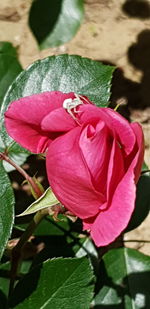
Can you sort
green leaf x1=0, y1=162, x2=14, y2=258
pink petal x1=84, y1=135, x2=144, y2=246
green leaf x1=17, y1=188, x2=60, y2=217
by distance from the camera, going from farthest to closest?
1. green leaf x1=0, y1=162, x2=14, y2=258
2. green leaf x1=17, y1=188, x2=60, y2=217
3. pink petal x1=84, y1=135, x2=144, y2=246

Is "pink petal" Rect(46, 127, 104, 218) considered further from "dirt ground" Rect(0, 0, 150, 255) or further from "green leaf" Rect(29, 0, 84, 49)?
"dirt ground" Rect(0, 0, 150, 255)

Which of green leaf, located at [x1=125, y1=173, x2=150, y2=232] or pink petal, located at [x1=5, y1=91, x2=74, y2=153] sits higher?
pink petal, located at [x1=5, y1=91, x2=74, y2=153]

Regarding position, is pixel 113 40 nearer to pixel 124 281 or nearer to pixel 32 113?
pixel 124 281

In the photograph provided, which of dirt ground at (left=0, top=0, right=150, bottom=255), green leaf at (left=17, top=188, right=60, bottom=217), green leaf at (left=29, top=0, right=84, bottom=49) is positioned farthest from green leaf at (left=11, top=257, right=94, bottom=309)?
dirt ground at (left=0, top=0, right=150, bottom=255)

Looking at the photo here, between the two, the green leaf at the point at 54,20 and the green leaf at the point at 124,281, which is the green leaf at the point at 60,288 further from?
the green leaf at the point at 54,20

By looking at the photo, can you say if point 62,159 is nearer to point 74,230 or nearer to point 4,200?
point 4,200

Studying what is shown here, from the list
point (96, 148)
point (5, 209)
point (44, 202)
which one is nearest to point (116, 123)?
point (96, 148)
